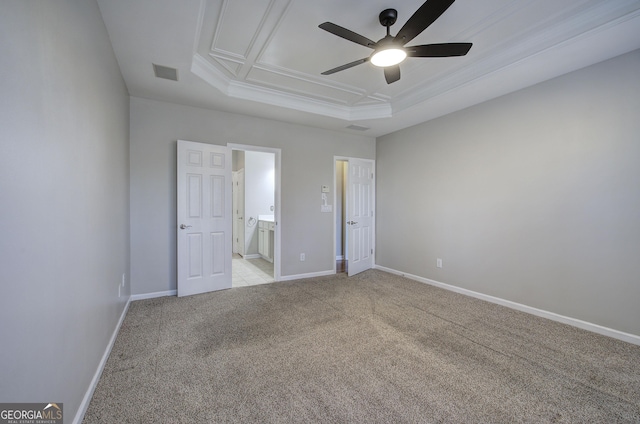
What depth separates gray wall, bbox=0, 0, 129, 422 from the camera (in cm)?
90

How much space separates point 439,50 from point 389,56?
395 mm

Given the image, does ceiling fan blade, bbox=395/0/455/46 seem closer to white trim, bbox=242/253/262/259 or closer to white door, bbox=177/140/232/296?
white door, bbox=177/140/232/296

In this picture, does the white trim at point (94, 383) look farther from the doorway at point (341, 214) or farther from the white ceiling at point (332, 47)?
the doorway at point (341, 214)

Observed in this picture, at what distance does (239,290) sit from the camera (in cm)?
398

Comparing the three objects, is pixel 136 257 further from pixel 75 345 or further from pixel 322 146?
pixel 322 146

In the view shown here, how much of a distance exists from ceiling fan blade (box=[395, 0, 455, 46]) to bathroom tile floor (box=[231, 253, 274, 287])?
3.77 meters

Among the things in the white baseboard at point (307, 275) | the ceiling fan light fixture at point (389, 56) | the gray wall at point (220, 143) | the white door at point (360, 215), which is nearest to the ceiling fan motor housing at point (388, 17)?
the ceiling fan light fixture at point (389, 56)

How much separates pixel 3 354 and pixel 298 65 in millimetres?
3202

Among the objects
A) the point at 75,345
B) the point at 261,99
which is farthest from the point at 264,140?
the point at 75,345

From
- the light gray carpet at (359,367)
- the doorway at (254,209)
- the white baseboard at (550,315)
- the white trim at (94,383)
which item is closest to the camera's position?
the white trim at (94,383)

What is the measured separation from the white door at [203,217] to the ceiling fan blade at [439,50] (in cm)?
283

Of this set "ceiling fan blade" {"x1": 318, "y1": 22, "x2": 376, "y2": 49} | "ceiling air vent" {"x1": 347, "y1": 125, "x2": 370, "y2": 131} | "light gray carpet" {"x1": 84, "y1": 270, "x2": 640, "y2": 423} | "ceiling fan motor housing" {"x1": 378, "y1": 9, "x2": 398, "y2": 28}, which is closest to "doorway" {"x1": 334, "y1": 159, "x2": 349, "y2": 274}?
"ceiling air vent" {"x1": 347, "y1": 125, "x2": 370, "y2": 131}

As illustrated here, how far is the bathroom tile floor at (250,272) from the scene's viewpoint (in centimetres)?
447

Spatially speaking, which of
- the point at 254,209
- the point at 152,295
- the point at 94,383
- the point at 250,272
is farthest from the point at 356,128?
the point at 94,383
